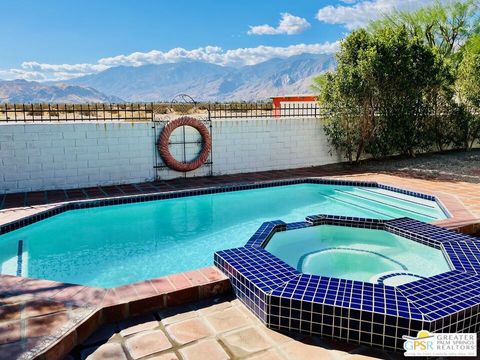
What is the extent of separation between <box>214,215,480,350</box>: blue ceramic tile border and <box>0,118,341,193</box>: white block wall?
210 inches

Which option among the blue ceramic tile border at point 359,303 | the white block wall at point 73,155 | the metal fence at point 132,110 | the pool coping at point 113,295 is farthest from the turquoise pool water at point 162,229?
the metal fence at point 132,110

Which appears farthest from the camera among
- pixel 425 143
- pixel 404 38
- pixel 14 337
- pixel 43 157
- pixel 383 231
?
pixel 425 143

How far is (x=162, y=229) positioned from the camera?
6.25m

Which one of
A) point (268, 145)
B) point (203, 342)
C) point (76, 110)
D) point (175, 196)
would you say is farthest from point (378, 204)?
point (76, 110)

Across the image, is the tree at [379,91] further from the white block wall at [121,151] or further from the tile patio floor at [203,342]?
the tile patio floor at [203,342]

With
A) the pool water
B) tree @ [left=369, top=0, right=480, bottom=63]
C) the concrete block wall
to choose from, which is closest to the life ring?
the concrete block wall

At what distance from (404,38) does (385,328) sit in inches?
→ 344

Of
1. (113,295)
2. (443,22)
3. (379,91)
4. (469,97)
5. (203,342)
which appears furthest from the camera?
(443,22)

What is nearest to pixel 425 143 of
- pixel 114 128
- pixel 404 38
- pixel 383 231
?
pixel 404 38

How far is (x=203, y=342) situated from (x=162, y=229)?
3763mm

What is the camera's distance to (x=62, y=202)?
675 cm

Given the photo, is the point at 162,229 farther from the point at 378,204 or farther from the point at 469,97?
the point at 469,97

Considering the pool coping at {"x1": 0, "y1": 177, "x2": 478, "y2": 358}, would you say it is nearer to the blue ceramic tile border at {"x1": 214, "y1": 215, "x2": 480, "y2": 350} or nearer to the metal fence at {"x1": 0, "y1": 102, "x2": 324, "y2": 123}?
the blue ceramic tile border at {"x1": 214, "y1": 215, "x2": 480, "y2": 350}

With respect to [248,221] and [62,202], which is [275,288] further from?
[62,202]
